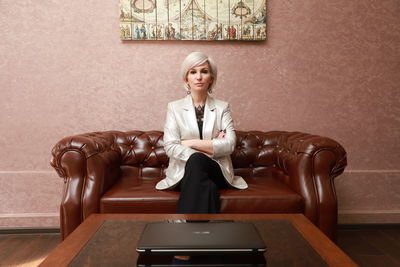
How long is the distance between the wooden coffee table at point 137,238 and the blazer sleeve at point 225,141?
820mm

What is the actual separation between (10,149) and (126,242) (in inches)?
88.6

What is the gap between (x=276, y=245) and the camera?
1094 millimetres

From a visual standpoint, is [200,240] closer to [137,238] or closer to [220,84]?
[137,238]

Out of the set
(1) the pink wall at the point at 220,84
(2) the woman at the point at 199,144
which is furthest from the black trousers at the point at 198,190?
(1) the pink wall at the point at 220,84

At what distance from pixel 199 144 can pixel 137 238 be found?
1092mm

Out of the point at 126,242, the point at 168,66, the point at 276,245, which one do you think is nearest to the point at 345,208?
the point at 168,66

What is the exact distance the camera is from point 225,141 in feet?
7.36

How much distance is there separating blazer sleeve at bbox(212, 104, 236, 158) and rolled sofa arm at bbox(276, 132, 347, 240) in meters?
0.42

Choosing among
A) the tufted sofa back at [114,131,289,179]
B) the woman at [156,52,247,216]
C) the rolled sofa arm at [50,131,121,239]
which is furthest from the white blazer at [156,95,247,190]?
the rolled sofa arm at [50,131,121,239]

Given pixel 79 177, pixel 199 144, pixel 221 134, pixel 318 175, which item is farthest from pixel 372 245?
pixel 79 177

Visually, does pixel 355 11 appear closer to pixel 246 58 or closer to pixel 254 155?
pixel 246 58

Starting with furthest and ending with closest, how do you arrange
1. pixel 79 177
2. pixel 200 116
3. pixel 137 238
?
pixel 200 116, pixel 79 177, pixel 137 238

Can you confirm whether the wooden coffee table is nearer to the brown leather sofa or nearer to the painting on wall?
the brown leather sofa

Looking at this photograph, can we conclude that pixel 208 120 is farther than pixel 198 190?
Yes
